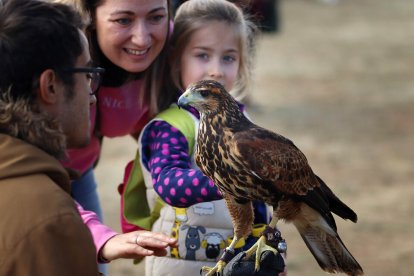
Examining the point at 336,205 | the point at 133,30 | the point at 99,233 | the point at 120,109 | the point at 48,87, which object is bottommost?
the point at 99,233

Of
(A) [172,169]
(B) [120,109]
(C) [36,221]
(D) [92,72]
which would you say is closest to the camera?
(C) [36,221]

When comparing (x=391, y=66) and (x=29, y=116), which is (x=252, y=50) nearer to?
(x=29, y=116)

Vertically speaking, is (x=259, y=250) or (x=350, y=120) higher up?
(x=259, y=250)

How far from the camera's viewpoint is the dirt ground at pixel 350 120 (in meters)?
7.44

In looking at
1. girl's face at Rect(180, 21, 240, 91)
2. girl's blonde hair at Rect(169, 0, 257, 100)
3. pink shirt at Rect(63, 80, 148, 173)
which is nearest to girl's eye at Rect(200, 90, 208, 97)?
girl's face at Rect(180, 21, 240, 91)

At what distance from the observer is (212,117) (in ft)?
8.84

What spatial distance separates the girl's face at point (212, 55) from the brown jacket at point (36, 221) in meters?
1.10

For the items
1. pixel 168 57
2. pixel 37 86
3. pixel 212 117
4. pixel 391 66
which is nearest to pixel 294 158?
pixel 212 117

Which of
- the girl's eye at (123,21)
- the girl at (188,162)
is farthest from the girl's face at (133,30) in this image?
the girl at (188,162)

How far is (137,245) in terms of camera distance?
2.84 metres

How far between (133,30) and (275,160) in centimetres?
116

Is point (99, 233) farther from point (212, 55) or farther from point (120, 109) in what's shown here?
point (212, 55)

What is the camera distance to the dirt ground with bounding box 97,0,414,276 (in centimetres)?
744

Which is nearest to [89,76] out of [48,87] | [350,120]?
[48,87]
